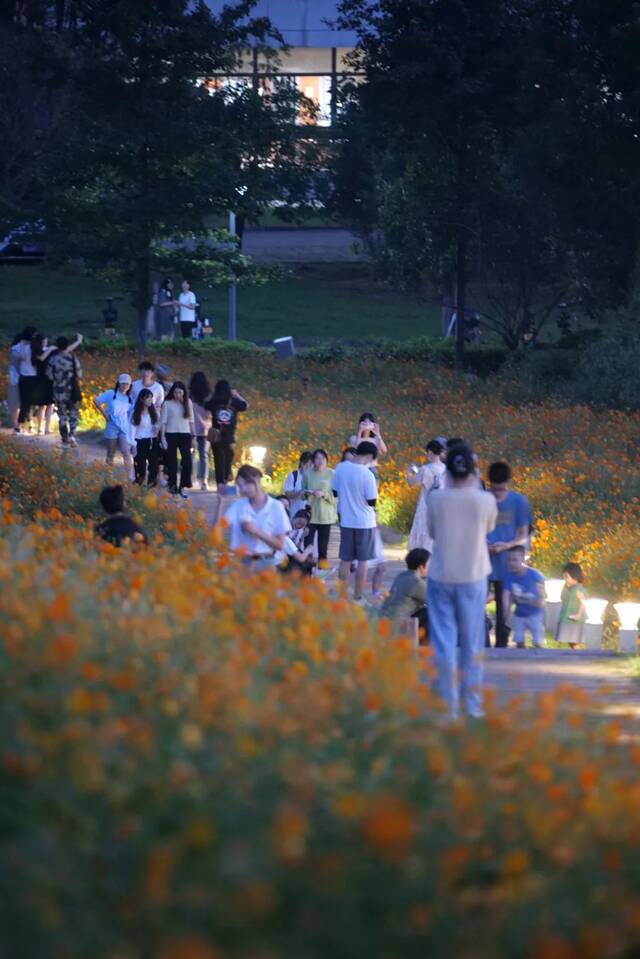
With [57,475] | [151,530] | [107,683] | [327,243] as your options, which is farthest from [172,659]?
[327,243]

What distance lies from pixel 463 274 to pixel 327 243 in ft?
93.8

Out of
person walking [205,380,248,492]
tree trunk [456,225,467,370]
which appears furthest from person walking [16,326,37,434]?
tree trunk [456,225,467,370]

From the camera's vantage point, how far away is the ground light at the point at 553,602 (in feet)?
51.1

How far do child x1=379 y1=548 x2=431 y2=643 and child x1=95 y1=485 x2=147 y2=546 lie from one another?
1.95 meters

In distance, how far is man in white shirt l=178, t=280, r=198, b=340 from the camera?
41750 mm

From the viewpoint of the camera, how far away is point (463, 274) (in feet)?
131

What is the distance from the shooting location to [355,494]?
51.2 feet

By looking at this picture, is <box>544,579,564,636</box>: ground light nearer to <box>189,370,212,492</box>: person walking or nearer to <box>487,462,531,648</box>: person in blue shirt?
<box>487,462,531,648</box>: person in blue shirt

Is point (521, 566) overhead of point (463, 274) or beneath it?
beneath

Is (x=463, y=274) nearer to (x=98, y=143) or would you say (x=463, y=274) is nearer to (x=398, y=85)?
(x=398, y=85)

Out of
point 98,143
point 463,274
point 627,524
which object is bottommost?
point 627,524

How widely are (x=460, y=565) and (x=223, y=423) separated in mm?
12104

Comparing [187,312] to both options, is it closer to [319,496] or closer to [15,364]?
[15,364]

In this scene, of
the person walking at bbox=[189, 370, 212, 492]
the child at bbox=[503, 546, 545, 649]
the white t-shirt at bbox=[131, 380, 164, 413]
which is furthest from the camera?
the person walking at bbox=[189, 370, 212, 492]
